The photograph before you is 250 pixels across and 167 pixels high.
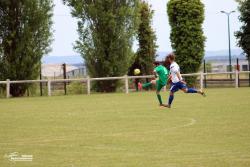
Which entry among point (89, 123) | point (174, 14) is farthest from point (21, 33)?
point (89, 123)

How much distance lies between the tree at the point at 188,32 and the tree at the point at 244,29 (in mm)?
5969

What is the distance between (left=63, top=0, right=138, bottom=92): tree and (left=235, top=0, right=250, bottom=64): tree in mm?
12269

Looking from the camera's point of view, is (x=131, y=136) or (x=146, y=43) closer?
(x=131, y=136)

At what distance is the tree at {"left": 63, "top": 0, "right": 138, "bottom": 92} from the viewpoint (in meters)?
40.2

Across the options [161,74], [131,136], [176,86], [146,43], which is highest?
[146,43]

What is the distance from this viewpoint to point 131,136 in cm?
1501

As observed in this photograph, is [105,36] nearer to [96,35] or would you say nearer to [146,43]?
[96,35]

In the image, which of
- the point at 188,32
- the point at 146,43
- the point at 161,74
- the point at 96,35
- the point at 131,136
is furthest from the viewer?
the point at 146,43

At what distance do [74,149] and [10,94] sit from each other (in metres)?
26.3

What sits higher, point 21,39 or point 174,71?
point 21,39

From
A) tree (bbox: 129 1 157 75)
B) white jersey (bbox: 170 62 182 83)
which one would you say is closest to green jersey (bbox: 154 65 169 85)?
white jersey (bbox: 170 62 182 83)

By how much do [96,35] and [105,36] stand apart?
531mm

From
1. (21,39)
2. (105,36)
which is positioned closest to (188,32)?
(105,36)

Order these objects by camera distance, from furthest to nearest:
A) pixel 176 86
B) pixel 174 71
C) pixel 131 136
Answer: pixel 176 86, pixel 174 71, pixel 131 136
